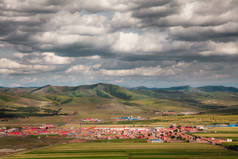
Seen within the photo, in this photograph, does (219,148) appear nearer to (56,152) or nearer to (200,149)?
(200,149)

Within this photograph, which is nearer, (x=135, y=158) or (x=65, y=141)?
(x=135, y=158)

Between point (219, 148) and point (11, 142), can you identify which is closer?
point (219, 148)

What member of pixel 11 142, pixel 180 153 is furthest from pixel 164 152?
pixel 11 142

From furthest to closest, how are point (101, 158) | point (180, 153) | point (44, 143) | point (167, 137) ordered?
point (167, 137) → point (44, 143) → point (180, 153) → point (101, 158)

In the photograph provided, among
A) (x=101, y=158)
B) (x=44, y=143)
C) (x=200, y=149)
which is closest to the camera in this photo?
(x=101, y=158)

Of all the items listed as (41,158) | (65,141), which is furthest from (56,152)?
(65,141)

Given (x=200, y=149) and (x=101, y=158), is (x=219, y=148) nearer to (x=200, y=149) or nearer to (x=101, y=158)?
(x=200, y=149)

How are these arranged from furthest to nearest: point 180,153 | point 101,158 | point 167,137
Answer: point 167,137
point 180,153
point 101,158

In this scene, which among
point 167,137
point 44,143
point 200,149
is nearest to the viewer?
point 200,149
